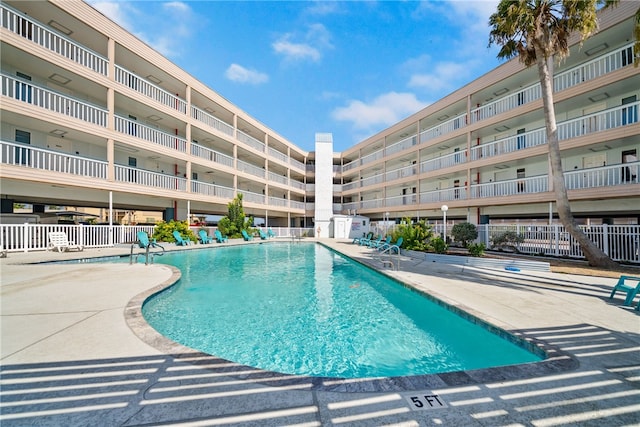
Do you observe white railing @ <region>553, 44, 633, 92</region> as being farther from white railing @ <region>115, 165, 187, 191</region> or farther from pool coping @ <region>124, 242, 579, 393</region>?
white railing @ <region>115, 165, 187, 191</region>

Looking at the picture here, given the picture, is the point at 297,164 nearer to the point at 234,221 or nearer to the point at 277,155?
the point at 277,155

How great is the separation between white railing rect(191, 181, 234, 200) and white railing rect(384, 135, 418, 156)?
721 inches

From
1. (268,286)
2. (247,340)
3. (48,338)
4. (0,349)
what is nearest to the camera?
(0,349)

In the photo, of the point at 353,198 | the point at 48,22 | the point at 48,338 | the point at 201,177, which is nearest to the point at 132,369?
the point at 48,338

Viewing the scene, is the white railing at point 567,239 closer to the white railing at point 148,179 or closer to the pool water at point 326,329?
the pool water at point 326,329

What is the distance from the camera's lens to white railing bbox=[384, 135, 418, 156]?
26998 millimetres

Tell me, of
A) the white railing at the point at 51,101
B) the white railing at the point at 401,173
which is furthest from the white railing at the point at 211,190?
the white railing at the point at 401,173

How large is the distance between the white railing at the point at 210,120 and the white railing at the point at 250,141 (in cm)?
131

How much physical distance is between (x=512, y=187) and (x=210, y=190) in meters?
23.6

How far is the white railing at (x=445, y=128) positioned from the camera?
850 inches

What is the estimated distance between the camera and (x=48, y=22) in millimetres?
14242

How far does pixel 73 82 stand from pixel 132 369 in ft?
64.6

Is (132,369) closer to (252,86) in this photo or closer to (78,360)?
(78,360)

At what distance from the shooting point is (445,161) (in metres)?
23.4
